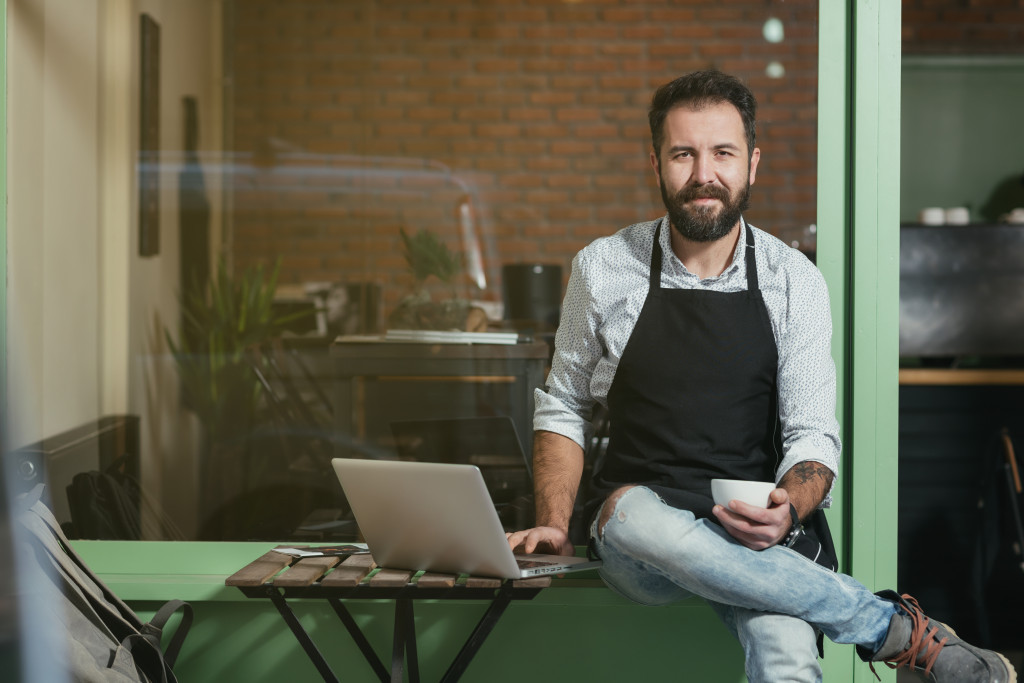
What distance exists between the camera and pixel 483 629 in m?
1.68

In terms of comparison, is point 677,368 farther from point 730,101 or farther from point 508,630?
point 508,630

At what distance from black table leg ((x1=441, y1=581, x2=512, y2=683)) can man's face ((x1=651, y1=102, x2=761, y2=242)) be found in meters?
0.80

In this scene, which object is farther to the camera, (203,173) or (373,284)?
(203,173)

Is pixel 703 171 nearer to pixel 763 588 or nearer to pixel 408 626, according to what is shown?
pixel 763 588

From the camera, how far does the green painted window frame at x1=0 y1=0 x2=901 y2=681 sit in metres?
2.07

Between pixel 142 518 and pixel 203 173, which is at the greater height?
pixel 203 173

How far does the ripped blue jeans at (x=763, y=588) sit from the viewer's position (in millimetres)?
1574

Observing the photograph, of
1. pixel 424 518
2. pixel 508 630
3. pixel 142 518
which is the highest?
pixel 424 518

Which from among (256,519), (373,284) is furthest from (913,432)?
(256,519)

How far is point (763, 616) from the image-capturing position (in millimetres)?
1606

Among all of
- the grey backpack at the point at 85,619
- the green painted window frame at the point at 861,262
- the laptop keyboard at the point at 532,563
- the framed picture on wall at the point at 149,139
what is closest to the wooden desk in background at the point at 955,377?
the green painted window frame at the point at 861,262

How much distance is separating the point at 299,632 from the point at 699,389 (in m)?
0.88

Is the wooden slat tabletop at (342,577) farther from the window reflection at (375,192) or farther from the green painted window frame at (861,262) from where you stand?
the window reflection at (375,192)

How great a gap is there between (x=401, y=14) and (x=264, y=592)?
2894 mm
